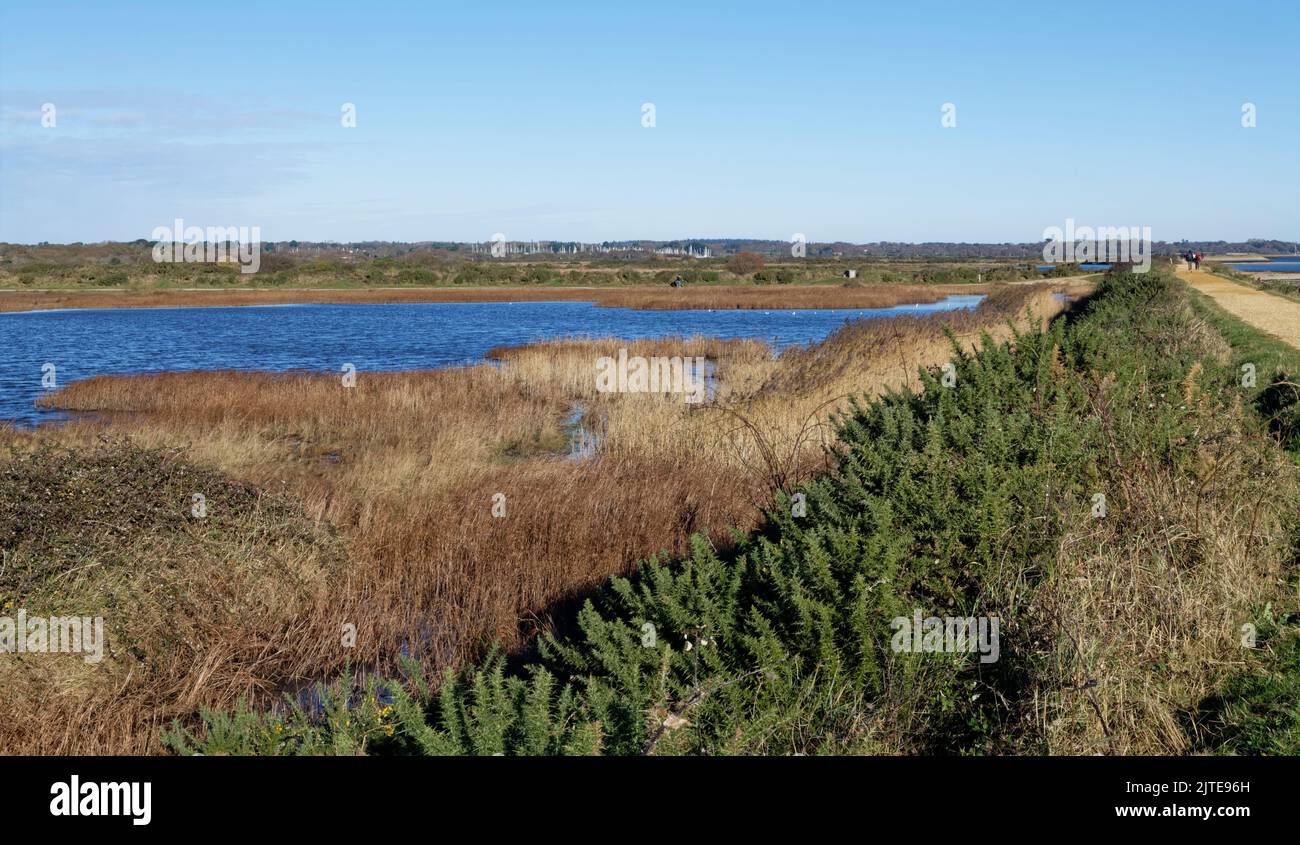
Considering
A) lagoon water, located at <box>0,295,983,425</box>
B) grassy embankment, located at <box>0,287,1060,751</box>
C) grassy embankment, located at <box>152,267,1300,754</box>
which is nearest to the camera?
grassy embankment, located at <box>152,267,1300,754</box>

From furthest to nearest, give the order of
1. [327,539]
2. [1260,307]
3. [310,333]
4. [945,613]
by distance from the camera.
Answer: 1. [310,333]
2. [1260,307]
3. [327,539]
4. [945,613]

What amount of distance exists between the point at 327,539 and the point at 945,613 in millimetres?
5624

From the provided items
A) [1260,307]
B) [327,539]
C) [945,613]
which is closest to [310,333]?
[1260,307]

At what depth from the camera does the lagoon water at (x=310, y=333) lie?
1155 inches

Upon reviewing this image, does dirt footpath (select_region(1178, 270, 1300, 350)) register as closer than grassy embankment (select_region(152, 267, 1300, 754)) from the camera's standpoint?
No

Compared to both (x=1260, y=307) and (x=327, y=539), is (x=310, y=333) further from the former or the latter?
(x=327, y=539)

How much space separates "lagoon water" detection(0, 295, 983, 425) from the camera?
29.3 meters

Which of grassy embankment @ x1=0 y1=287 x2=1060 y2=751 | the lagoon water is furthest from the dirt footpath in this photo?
the lagoon water

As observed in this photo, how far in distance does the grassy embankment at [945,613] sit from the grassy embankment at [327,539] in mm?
A: 804

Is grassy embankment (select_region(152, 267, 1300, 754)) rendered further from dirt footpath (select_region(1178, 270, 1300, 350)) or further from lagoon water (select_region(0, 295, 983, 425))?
lagoon water (select_region(0, 295, 983, 425))

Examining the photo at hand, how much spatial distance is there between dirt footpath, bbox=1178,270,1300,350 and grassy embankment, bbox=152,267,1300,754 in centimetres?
1285

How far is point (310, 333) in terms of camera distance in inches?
1672
